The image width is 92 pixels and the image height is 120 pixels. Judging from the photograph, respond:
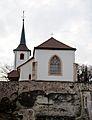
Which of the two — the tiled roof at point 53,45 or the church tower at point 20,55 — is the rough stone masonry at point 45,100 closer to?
the tiled roof at point 53,45

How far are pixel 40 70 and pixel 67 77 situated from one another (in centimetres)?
320

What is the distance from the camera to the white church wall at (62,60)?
3375 centimetres

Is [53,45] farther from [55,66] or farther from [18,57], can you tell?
[18,57]

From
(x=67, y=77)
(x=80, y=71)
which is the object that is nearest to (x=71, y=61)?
(x=67, y=77)

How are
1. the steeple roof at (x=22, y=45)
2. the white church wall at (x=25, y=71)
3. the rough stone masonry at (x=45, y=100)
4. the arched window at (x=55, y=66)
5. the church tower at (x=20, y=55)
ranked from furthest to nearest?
the steeple roof at (x=22, y=45) < the church tower at (x=20, y=55) < the white church wall at (x=25, y=71) < the arched window at (x=55, y=66) < the rough stone masonry at (x=45, y=100)

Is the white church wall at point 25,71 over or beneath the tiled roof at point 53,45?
beneath

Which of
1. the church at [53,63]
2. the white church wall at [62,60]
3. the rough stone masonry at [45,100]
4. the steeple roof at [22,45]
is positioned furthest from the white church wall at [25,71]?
the steeple roof at [22,45]

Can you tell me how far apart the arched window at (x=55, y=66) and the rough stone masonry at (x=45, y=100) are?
506cm

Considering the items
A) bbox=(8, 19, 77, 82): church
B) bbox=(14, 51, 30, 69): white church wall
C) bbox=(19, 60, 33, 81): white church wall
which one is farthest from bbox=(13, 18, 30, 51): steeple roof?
bbox=(8, 19, 77, 82): church

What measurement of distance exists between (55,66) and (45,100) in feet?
23.8

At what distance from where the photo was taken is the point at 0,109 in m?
27.7

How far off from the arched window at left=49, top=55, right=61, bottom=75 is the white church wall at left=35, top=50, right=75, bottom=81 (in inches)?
17.1

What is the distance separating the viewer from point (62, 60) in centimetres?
3447

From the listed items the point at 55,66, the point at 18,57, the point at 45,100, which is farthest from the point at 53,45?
the point at 18,57
